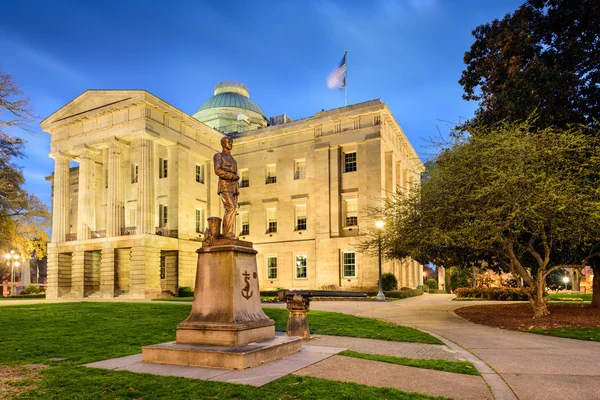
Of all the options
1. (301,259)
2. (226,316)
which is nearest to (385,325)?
(226,316)

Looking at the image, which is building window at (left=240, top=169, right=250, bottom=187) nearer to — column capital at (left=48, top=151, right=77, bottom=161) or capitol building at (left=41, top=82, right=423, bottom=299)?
capitol building at (left=41, top=82, right=423, bottom=299)

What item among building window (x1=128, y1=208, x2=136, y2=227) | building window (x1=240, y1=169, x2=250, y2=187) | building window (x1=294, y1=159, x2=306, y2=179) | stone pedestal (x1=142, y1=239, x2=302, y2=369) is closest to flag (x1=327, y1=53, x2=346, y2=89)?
building window (x1=294, y1=159, x2=306, y2=179)

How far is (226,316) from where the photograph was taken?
29.5 ft

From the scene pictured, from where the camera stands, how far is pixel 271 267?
43.2 meters

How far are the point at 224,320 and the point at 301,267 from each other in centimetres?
3290

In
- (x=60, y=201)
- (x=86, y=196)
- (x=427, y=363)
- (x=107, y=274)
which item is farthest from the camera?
(x=60, y=201)

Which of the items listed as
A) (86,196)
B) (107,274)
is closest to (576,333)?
(107,274)

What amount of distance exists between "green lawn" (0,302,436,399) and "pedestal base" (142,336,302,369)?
3.17 feet

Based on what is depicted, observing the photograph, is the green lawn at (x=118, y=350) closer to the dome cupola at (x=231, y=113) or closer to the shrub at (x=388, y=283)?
the shrub at (x=388, y=283)

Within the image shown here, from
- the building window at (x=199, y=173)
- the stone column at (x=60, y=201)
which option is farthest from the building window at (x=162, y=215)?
the stone column at (x=60, y=201)

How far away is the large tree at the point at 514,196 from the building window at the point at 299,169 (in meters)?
24.6

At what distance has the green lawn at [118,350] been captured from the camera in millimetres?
6359

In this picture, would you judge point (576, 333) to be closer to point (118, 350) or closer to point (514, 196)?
point (514, 196)

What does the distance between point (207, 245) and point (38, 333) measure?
283 inches
